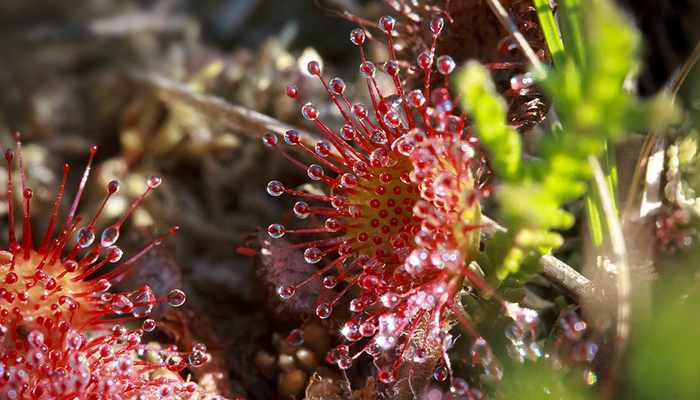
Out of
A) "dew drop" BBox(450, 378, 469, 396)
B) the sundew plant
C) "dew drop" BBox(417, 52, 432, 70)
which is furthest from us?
"dew drop" BBox(417, 52, 432, 70)

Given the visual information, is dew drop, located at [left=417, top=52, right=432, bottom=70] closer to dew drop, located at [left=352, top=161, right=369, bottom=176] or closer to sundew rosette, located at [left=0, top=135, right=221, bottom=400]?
dew drop, located at [left=352, top=161, right=369, bottom=176]

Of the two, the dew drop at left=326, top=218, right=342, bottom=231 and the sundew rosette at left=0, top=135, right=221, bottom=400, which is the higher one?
the dew drop at left=326, top=218, right=342, bottom=231

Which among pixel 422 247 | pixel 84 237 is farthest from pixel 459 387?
pixel 84 237

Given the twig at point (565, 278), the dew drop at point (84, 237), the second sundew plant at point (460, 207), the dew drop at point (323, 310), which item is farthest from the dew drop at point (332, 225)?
the dew drop at point (84, 237)

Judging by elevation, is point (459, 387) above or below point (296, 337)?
above

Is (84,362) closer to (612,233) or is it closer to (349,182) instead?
(349,182)

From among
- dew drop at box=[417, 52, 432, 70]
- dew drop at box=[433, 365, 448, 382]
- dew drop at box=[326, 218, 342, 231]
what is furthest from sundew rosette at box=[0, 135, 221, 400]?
dew drop at box=[417, 52, 432, 70]

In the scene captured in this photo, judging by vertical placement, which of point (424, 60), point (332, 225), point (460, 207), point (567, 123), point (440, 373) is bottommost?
point (440, 373)

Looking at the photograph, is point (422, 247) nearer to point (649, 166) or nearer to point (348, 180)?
point (348, 180)

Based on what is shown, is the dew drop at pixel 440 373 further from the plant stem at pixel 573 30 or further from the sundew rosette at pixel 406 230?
the plant stem at pixel 573 30

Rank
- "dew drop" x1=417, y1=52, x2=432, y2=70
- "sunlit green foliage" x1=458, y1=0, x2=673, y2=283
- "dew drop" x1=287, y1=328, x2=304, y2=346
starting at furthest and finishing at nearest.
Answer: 1. "dew drop" x1=287, y1=328, x2=304, y2=346
2. "dew drop" x1=417, y1=52, x2=432, y2=70
3. "sunlit green foliage" x1=458, y1=0, x2=673, y2=283
